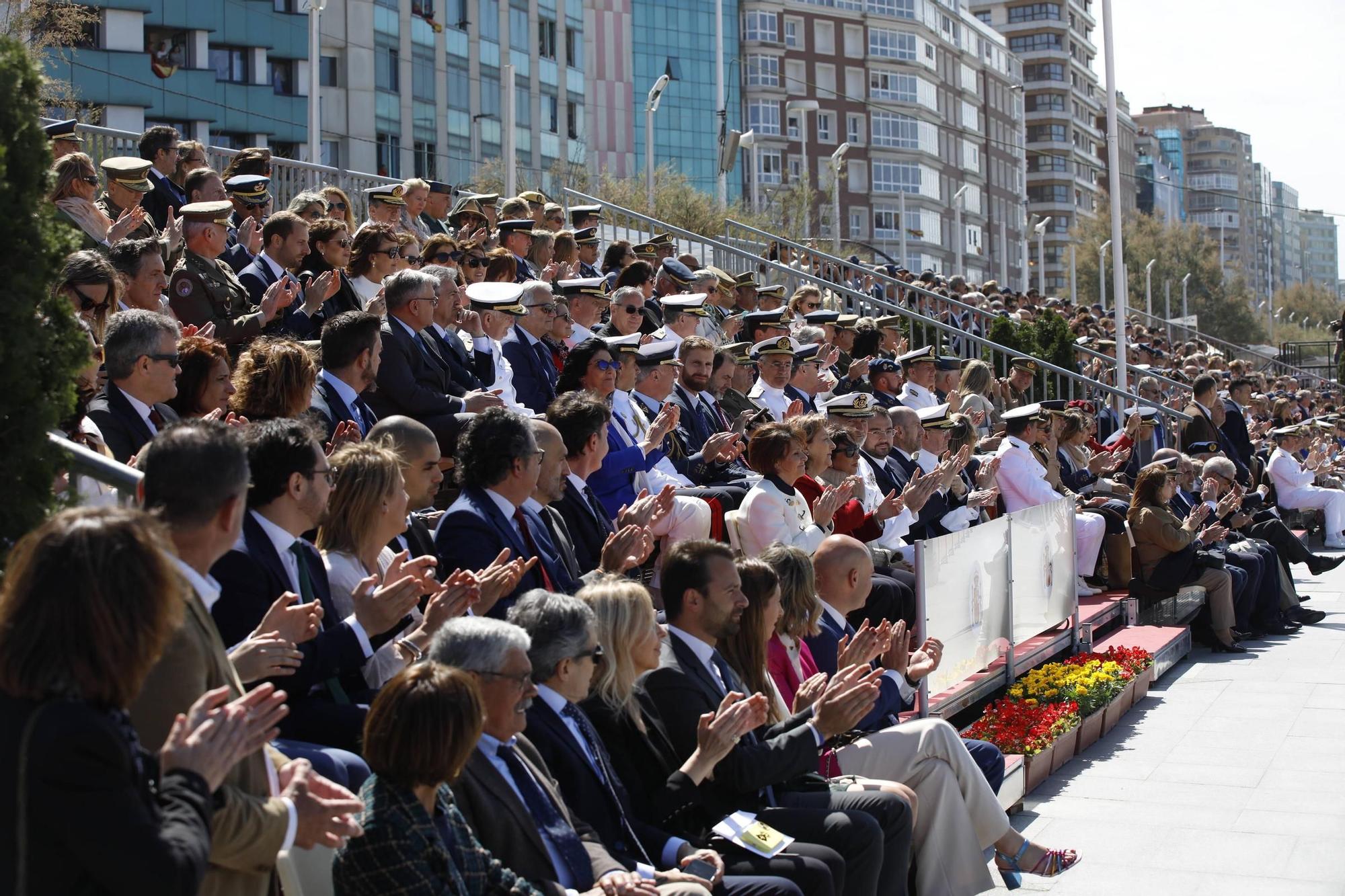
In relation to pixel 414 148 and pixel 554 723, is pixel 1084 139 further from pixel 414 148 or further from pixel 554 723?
pixel 554 723

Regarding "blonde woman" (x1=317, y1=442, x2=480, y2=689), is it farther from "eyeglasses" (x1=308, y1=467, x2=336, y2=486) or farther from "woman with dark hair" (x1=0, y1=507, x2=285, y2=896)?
"woman with dark hair" (x1=0, y1=507, x2=285, y2=896)

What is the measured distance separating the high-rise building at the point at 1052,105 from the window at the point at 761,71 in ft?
126

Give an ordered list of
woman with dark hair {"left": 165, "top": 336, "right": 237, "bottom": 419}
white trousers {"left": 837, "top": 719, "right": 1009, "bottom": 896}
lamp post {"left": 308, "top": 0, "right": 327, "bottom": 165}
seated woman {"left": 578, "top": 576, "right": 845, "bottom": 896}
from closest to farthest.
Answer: seated woman {"left": 578, "top": 576, "right": 845, "bottom": 896}
woman with dark hair {"left": 165, "top": 336, "right": 237, "bottom": 419}
white trousers {"left": 837, "top": 719, "right": 1009, "bottom": 896}
lamp post {"left": 308, "top": 0, "right": 327, "bottom": 165}

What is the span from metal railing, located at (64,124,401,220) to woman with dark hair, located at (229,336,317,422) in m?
8.80

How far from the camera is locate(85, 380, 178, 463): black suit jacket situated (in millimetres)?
6391

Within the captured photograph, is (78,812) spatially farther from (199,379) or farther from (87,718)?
(199,379)

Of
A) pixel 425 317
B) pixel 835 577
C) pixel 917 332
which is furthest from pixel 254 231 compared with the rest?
pixel 917 332

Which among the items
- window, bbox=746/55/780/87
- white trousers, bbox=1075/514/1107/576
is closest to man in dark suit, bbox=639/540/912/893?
white trousers, bbox=1075/514/1107/576

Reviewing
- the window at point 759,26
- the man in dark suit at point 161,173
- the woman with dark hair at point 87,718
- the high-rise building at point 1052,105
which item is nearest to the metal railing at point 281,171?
the man in dark suit at point 161,173

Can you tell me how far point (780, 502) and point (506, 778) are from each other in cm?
494

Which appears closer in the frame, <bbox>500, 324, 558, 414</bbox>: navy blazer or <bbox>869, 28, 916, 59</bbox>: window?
<bbox>500, 324, 558, 414</bbox>: navy blazer

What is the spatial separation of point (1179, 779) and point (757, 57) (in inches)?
3328

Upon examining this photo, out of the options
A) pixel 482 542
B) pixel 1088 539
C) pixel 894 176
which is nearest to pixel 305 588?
pixel 482 542

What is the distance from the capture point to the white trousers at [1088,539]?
14164 mm
